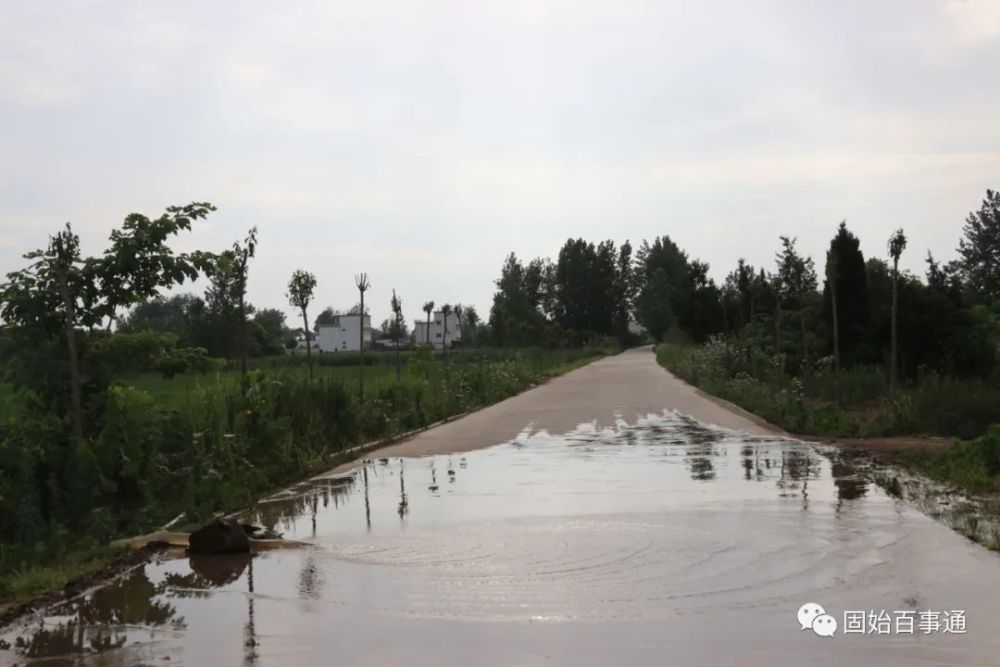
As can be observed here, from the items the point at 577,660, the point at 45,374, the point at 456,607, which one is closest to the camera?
the point at 577,660

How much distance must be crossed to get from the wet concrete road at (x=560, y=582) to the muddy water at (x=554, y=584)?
0.08 feet

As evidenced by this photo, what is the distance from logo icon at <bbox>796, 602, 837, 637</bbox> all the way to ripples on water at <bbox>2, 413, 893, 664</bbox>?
37cm

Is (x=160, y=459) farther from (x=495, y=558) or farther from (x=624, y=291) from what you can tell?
(x=624, y=291)

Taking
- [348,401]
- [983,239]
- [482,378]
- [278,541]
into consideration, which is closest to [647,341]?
[983,239]

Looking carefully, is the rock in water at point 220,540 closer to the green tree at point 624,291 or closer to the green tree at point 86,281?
the green tree at point 86,281

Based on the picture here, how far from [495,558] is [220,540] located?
263 centimetres

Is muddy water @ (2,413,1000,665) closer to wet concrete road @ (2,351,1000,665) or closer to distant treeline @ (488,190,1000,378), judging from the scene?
wet concrete road @ (2,351,1000,665)

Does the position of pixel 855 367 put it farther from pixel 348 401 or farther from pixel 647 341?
pixel 647 341

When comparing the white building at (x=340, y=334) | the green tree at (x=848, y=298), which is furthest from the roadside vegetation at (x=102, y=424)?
the white building at (x=340, y=334)

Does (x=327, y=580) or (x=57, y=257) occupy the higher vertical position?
(x=57, y=257)

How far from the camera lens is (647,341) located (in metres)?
138

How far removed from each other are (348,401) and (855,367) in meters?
14.4

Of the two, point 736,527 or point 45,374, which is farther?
point 45,374

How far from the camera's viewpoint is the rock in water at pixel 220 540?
8.88 metres
